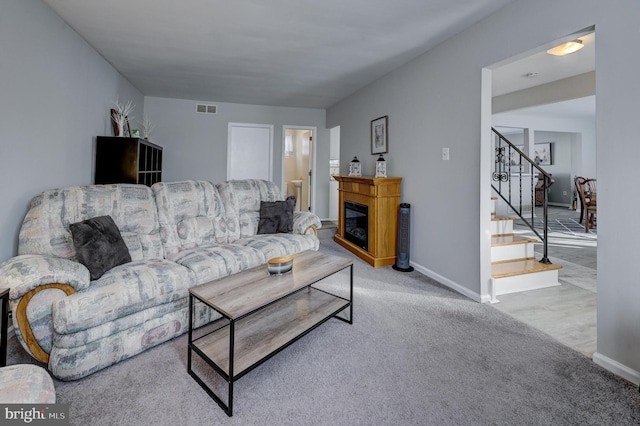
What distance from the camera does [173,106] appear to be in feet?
17.9

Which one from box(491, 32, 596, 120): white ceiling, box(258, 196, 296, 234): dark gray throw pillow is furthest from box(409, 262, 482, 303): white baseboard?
box(491, 32, 596, 120): white ceiling

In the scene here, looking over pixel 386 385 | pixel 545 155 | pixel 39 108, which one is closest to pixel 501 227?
pixel 386 385

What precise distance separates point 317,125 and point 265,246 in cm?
422

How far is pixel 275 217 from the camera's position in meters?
3.31

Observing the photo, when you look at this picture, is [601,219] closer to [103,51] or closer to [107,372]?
[107,372]

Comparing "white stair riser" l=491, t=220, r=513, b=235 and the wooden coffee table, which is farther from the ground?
"white stair riser" l=491, t=220, r=513, b=235

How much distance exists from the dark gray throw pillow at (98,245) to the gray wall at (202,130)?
3.68 meters

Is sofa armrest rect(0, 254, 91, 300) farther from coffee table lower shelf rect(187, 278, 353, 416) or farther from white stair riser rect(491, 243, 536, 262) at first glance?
white stair riser rect(491, 243, 536, 262)

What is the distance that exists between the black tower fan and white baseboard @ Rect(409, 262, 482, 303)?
12cm

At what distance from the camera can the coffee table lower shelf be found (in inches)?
56.5

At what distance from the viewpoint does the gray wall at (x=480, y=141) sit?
1641mm

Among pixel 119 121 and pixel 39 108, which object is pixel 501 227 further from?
pixel 119 121

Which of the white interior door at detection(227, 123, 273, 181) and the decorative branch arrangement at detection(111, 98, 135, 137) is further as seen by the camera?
the white interior door at detection(227, 123, 273, 181)

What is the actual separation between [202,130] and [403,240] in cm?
430
